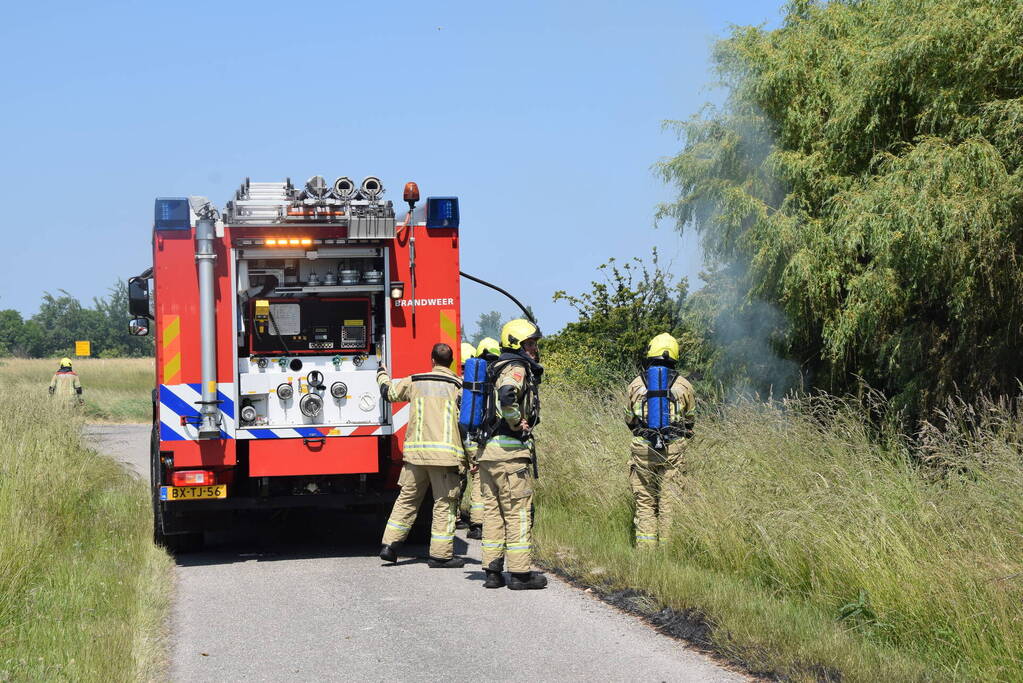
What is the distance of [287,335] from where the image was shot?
10.0 metres

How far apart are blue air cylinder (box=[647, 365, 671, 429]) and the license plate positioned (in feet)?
11.8

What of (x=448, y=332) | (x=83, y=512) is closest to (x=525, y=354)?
(x=448, y=332)

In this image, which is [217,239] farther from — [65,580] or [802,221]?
[802,221]

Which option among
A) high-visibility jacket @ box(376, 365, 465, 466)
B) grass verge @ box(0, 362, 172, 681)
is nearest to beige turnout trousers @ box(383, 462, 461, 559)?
high-visibility jacket @ box(376, 365, 465, 466)

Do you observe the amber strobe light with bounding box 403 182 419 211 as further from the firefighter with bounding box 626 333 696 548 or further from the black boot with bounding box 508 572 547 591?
the black boot with bounding box 508 572 547 591

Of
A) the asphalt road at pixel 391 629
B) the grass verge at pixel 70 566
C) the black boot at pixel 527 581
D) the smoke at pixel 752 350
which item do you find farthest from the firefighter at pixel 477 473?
the smoke at pixel 752 350

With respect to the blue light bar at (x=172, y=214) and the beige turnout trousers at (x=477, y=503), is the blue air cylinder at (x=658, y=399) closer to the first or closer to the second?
the beige turnout trousers at (x=477, y=503)

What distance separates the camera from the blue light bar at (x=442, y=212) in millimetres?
10016

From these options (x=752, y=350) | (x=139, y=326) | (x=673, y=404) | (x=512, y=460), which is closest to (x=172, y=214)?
(x=139, y=326)

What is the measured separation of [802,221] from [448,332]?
373 inches

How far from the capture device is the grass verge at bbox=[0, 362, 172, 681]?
19.9 ft

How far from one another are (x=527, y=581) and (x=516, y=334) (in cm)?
183

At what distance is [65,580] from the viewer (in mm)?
8016

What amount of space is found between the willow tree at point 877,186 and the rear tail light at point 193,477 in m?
7.44
